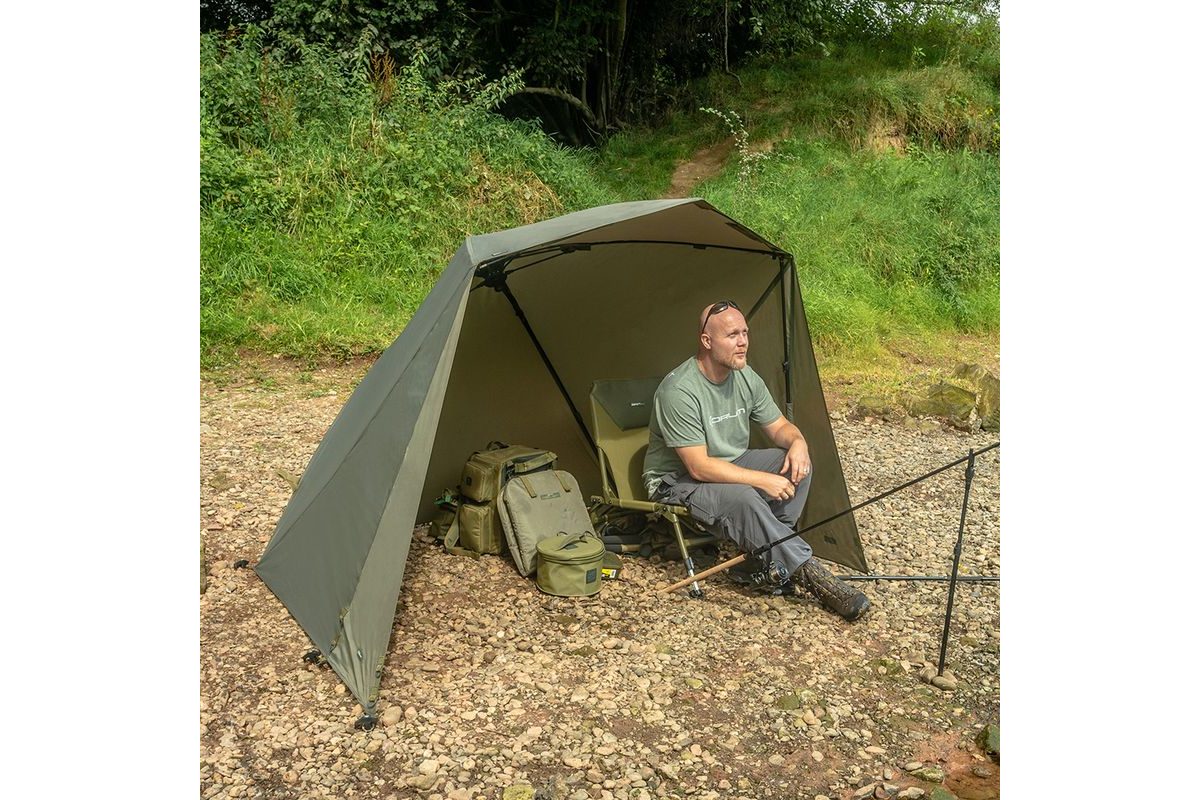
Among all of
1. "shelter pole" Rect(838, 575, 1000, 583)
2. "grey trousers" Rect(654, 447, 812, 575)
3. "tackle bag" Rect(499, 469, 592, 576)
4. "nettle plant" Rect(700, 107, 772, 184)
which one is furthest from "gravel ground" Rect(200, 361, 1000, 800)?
"nettle plant" Rect(700, 107, 772, 184)

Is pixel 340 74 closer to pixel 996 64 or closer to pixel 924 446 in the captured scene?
pixel 924 446

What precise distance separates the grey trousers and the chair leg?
8 cm

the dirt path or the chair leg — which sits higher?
the dirt path

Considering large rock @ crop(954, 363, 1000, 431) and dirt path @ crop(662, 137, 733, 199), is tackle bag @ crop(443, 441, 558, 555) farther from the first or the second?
dirt path @ crop(662, 137, 733, 199)

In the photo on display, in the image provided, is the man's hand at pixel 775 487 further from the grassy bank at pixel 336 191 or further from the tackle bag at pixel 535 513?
the grassy bank at pixel 336 191

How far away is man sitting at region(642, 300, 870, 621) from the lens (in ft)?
14.4

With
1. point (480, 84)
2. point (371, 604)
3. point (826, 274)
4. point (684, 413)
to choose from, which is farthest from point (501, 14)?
point (371, 604)

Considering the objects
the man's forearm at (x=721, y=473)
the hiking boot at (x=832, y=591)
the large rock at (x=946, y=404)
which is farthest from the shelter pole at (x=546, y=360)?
the large rock at (x=946, y=404)

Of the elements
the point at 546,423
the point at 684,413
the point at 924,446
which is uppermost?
the point at 684,413

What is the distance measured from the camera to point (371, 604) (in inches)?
143

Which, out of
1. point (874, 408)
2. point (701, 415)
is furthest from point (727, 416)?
point (874, 408)

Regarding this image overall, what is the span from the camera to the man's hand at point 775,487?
14.8 ft

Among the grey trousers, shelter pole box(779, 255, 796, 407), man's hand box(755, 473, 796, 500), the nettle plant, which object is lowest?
the grey trousers

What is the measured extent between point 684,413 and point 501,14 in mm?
11549
